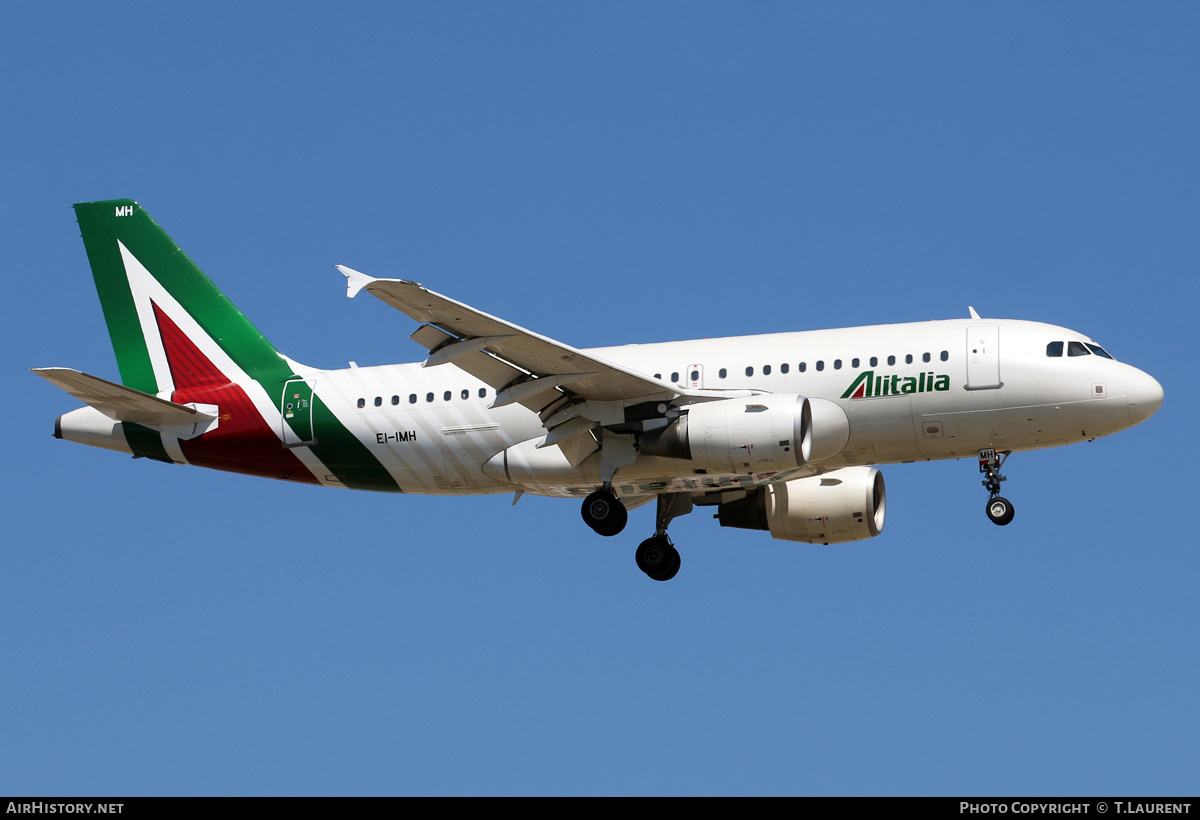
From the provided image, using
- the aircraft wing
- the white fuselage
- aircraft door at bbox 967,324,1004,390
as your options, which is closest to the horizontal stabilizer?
the white fuselage

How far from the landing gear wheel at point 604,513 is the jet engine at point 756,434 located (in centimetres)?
154

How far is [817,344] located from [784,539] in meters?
6.23

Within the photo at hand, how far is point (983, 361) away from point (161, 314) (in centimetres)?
1963

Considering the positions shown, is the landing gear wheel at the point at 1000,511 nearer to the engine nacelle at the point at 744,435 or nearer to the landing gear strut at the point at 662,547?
the engine nacelle at the point at 744,435

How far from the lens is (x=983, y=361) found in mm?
32219

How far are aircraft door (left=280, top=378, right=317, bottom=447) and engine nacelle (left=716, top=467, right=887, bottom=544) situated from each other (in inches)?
414

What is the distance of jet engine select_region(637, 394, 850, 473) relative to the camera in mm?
31406

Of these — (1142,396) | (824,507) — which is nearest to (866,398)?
(824,507)

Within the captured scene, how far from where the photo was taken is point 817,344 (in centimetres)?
3325

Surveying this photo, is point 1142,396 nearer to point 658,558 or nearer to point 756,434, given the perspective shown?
point 756,434

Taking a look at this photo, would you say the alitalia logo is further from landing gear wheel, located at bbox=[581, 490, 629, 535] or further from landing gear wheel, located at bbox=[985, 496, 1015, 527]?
landing gear wheel, located at bbox=[581, 490, 629, 535]
